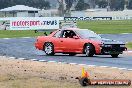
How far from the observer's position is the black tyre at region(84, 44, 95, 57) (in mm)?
22953

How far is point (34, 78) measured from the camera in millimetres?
14383

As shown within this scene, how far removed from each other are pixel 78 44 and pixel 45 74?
808 cm

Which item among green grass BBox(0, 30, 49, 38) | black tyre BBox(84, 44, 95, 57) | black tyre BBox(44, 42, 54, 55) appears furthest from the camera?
green grass BBox(0, 30, 49, 38)

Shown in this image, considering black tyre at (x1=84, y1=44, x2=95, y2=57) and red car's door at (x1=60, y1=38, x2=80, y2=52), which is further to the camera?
red car's door at (x1=60, y1=38, x2=80, y2=52)

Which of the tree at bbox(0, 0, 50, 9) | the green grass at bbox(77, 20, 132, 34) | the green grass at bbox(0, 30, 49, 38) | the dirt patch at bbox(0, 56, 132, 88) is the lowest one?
the dirt patch at bbox(0, 56, 132, 88)

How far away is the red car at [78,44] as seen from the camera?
22797mm

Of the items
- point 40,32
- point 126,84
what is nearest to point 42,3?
point 40,32

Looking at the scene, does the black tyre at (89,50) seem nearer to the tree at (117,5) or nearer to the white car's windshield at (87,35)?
the white car's windshield at (87,35)

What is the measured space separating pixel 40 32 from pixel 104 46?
30641mm

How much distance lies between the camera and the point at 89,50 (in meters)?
23.0

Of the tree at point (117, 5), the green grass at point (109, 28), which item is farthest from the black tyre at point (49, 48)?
the tree at point (117, 5)

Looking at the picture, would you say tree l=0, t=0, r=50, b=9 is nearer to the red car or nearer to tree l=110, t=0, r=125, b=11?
tree l=110, t=0, r=125, b=11

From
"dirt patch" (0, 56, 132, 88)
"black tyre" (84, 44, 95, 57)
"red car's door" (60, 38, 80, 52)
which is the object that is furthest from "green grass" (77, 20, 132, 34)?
"dirt patch" (0, 56, 132, 88)

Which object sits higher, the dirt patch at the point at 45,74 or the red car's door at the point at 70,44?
the red car's door at the point at 70,44
